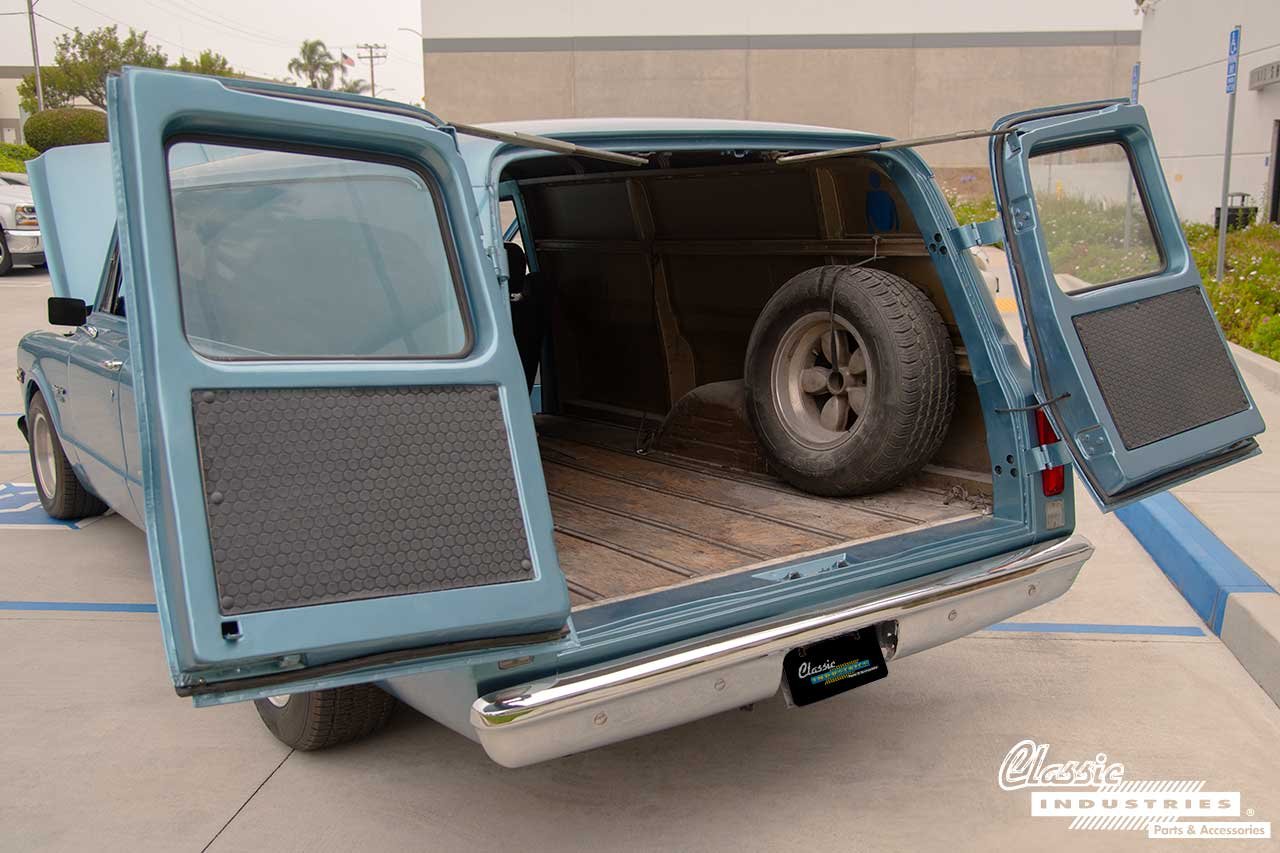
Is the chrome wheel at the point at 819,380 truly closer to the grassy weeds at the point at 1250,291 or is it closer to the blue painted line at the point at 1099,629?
the blue painted line at the point at 1099,629

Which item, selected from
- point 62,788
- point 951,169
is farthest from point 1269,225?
point 951,169

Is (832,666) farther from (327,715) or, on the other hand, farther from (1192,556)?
(1192,556)

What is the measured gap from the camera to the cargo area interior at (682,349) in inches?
161

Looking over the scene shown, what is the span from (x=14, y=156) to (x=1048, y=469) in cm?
3574

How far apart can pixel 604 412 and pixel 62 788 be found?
3294mm

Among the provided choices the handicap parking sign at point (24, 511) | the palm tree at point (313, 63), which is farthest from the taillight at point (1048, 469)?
the palm tree at point (313, 63)

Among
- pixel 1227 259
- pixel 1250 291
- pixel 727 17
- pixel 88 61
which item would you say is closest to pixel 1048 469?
pixel 1250 291

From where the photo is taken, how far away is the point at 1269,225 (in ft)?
46.4

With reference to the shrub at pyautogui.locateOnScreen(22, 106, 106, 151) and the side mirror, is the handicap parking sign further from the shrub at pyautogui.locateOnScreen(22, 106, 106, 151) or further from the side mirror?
the shrub at pyautogui.locateOnScreen(22, 106, 106, 151)

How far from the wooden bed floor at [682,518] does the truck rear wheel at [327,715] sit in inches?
29.9

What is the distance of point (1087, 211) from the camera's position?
52.1ft

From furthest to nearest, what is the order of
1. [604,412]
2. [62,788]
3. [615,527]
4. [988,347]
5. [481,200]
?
[604,412], [615,527], [988,347], [62,788], [481,200]

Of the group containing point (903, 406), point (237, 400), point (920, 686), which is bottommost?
point (920, 686)

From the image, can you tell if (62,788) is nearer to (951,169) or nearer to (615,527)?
(615,527)
